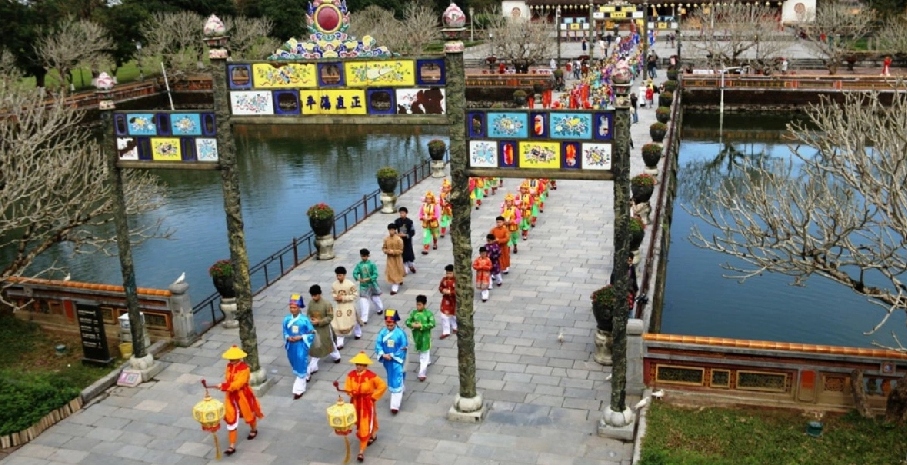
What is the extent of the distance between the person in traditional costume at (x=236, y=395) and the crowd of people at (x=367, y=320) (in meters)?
0.01

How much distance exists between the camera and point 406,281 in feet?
60.4

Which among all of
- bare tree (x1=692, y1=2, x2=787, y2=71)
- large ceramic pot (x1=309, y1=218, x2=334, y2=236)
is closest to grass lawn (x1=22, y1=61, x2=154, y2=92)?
bare tree (x1=692, y1=2, x2=787, y2=71)

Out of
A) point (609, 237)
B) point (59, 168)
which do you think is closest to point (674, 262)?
point (609, 237)

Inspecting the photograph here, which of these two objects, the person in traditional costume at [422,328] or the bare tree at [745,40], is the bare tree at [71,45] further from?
the person in traditional costume at [422,328]

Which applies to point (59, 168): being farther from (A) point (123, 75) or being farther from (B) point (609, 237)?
(A) point (123, 75)

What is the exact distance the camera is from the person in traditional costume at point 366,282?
51.6 feet

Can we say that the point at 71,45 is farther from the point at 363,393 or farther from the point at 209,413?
the point at 363,393

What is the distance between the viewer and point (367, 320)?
632 inches

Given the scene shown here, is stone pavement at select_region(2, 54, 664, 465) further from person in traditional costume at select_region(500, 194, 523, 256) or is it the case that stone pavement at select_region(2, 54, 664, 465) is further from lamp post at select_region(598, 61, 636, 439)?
person in traditional costume at select_region(500, 194, 523, 256)

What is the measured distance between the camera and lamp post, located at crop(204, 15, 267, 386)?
12.5 meters

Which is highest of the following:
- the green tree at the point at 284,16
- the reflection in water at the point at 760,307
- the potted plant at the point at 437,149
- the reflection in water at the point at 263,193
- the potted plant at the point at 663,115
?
the green tree at the point at 284,16

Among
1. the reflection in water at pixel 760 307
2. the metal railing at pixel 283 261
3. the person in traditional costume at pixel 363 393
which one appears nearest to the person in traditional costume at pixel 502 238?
A: the reflection in water at pixel 760 307

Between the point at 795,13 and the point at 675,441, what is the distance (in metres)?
75.8

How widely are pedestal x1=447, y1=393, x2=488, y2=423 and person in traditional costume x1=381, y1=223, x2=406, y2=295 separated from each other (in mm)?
5531
